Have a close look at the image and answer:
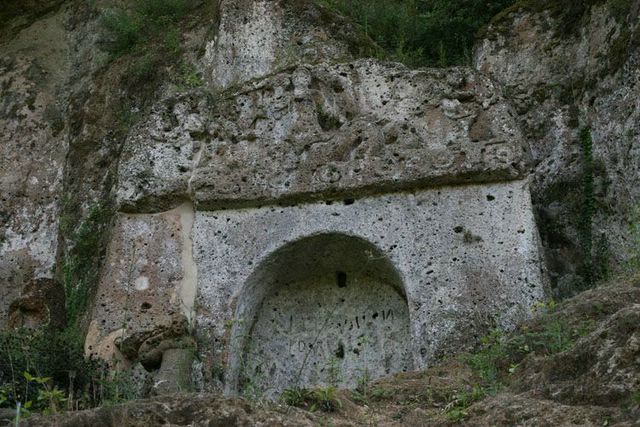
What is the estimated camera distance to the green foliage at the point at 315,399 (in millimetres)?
6230

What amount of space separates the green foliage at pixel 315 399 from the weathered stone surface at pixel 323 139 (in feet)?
12.3

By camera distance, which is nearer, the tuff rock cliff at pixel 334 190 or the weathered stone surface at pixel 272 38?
the tuff rock cliff at pixel 334 190

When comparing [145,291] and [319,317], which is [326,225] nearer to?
[319,317]

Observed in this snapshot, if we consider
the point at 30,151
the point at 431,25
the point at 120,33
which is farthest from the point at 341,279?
the point at 120,33

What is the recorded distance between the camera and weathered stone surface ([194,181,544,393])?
29.9 ft

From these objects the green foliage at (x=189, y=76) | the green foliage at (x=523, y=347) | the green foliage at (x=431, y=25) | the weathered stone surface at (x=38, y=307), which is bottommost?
the green foliage at (x=523, y=347)

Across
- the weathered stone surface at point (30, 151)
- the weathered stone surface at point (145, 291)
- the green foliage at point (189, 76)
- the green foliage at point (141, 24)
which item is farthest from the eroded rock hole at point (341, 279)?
the green foliage at point (141, 24)

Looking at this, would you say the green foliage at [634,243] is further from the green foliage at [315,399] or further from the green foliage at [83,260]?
the green foliage at [83,260]

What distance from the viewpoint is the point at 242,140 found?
1058 cm

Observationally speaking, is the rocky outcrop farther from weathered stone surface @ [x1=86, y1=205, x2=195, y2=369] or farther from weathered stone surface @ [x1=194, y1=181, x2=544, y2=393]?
weathered stone surface @ [x1=86, y1=205, x2=195, y2=369]

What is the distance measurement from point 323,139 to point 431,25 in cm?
332

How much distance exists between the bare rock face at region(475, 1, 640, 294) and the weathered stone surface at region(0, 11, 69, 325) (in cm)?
515

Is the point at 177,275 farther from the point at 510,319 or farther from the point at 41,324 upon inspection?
the point at 510,319

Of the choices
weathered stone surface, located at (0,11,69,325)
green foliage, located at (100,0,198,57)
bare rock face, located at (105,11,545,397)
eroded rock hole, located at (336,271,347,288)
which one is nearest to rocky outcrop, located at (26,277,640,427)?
bare rock face, located at (105,11,545,397)
